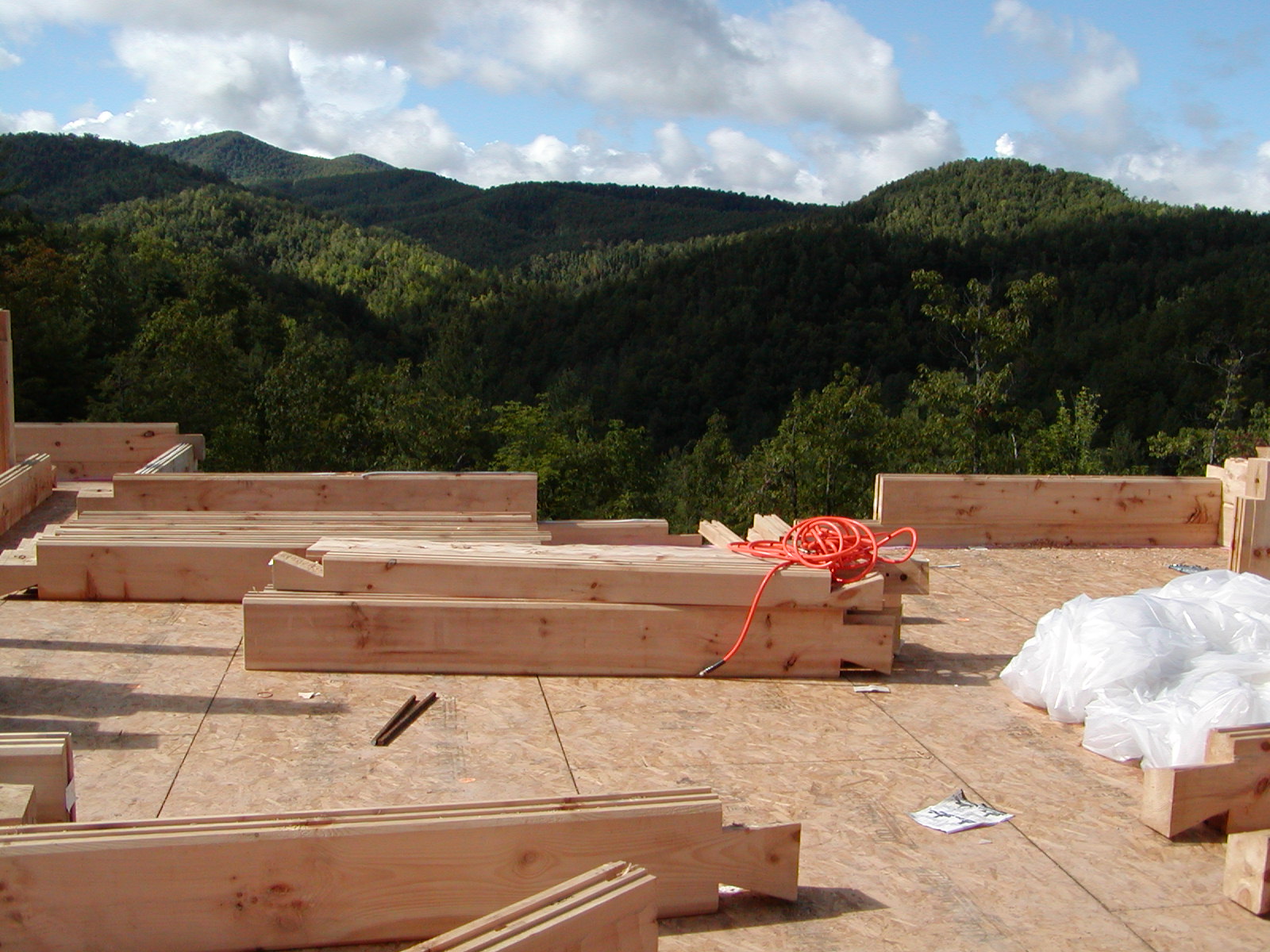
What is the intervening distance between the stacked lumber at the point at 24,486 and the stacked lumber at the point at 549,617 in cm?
470

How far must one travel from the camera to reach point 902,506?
27.2 ft

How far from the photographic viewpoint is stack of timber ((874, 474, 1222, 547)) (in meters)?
8.28

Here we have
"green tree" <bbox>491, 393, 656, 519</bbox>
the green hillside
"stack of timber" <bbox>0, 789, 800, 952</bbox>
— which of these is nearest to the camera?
"stack of timber" <bbox>0, 789, 800, 952</bbox>

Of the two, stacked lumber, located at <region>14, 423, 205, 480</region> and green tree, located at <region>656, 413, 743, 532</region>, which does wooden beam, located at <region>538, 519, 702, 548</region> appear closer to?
stacked lumber, located at <region>14, 423, 205, 480</region>

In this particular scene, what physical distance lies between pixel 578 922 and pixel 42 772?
5.52 ft

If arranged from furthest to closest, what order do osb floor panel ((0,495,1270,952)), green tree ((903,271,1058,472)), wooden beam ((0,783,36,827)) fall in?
1. green tree ((903,271,1058,472))
2. osb floor panel ((0,495,1270,952))
3. wooden beam ((0,783,36,827))

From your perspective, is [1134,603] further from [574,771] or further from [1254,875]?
[574,771]

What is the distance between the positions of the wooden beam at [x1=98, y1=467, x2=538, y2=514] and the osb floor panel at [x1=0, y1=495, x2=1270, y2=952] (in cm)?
161

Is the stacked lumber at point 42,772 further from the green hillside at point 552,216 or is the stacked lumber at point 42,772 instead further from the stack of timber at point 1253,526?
the green hillside at point 552,216

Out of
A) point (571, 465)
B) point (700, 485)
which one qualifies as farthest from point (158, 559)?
point (700, 485)

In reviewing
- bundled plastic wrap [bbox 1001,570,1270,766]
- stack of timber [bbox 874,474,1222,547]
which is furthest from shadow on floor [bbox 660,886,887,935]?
stack of timber [bbox 874,474,1222,547]

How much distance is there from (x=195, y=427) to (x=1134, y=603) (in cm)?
2854

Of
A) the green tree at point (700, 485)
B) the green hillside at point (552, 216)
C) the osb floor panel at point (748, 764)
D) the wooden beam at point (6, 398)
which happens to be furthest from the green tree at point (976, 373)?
the green hillside at point (552, 216)

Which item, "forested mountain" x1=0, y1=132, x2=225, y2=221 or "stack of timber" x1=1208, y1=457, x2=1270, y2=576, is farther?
"forested mountain" x1=0, y1=132, x2=225, y2=221
